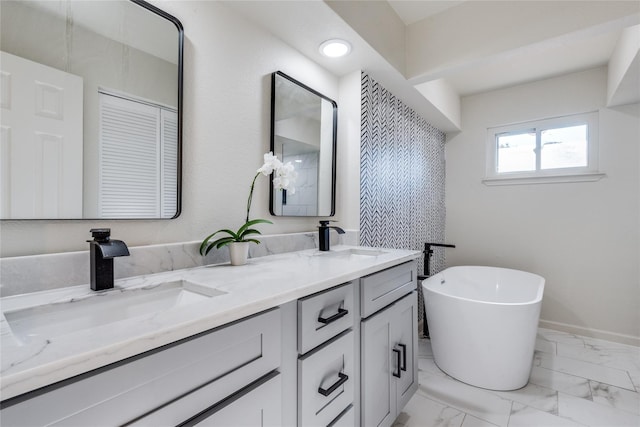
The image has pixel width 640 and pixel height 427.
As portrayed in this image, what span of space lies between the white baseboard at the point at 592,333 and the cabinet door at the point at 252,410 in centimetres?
323

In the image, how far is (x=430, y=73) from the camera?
1973 millimetres

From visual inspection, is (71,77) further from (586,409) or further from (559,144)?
(559,144)

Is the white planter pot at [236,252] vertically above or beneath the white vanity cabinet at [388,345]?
above

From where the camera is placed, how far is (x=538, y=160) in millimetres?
2992

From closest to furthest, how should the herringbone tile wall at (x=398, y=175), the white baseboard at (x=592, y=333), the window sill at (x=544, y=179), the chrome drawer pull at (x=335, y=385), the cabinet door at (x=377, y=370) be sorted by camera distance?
the chrome drawer pull at (x=335, y=385), the cabinet door at (x=377, y=370), the herringbone tile wall at (x=398, y=175), the white baseboard at (x=592, y=333), the window sill at (x=544, y=179)

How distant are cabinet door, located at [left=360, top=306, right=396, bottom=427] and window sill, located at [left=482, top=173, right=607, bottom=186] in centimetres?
247

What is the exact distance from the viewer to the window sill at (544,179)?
106 inches

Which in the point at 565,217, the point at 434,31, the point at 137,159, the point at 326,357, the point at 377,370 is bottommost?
the point at 377,370

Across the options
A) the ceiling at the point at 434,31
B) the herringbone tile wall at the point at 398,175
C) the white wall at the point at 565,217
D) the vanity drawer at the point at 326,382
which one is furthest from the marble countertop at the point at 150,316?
the white wall at the point at 565,217

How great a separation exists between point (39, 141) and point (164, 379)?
2.58 ft

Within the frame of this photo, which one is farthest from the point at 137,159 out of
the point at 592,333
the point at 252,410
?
the point at 592,333

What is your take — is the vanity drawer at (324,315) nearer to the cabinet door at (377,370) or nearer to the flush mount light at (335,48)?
the cabinet door at (377,370)

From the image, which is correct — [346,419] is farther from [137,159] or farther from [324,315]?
[137,159]

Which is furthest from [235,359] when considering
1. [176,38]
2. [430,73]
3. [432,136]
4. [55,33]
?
[432,136]
